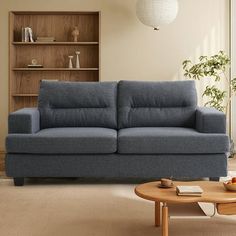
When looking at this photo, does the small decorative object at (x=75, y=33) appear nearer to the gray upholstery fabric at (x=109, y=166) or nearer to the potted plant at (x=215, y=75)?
the potted plant at (x=215, y=75)

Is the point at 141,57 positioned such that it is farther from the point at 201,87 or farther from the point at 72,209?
the point at 72,209

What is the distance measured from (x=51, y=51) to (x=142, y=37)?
1259 millimetres

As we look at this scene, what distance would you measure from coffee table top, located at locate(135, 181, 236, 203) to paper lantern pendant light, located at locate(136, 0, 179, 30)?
3.47 m

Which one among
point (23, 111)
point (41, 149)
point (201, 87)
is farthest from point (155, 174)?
point (201, 87)

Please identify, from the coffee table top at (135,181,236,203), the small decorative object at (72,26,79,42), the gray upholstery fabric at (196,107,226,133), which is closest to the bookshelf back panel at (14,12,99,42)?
the small decorative object at (72,26,79,42)

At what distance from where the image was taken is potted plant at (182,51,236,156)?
643 centimetres

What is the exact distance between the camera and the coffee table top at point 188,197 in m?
2.92

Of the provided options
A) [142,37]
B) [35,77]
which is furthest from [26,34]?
[142,37]

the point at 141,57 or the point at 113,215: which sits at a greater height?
the point at 141,57

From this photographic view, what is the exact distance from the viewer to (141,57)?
6.97 m

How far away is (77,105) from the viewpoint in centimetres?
530

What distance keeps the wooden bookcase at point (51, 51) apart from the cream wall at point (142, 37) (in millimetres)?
189

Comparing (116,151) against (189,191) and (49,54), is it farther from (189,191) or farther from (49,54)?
(49,54)

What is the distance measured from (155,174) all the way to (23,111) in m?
1.35
